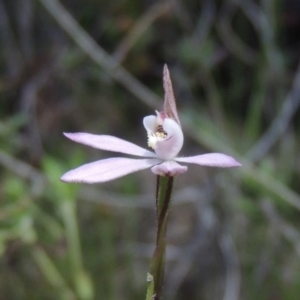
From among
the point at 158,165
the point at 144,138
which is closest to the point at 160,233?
the point at 158,165

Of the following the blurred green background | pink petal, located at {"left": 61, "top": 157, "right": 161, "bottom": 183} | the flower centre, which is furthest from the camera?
the blurred green background

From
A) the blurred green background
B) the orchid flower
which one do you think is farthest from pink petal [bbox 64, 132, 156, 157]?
the blurred green background

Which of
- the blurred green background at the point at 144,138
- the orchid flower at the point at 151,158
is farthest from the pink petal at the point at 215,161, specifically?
the blurred green background at the point at 144,138

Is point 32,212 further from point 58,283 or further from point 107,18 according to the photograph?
point 107,18

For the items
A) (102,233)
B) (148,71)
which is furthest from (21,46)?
(102,233)

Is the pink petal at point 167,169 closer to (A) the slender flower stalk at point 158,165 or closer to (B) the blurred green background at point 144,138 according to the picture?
(A) the slender flower stalk at point 158,165

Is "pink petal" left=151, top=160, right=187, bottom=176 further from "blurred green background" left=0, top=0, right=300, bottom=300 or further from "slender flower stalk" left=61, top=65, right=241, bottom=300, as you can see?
"blurred green background" left=0, top=0, right=300, bottom=300
